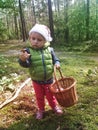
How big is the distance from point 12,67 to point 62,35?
23.1m

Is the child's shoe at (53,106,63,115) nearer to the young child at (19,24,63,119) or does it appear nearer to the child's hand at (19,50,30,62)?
the young child at (19,24,63,119)

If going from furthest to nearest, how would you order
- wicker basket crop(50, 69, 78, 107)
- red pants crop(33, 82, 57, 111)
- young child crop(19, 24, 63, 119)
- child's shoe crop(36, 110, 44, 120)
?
child's shoe crop(36, 110, 44, 120) < red pants crop(33, 82, 57, 111) < young child crop(19, 24, 63, 119) < wicker basket crop(50, 69, 78, 107)

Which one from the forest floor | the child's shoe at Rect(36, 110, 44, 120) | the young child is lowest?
the forest floor

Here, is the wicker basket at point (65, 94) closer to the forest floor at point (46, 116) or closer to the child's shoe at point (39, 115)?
the forest floor at point (46, 116)

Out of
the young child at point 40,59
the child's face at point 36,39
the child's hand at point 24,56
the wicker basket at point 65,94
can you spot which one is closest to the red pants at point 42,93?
the young child at point 40,59

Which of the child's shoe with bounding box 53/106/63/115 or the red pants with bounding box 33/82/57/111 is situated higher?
the red pants with bounding box 33/82/57/111

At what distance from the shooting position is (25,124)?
4.34 m

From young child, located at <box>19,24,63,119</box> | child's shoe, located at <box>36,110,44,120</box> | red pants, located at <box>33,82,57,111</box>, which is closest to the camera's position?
young child, located at <box>19,24,63,119</box>

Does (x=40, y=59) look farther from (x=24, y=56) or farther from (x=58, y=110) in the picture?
(x=58, y=110)

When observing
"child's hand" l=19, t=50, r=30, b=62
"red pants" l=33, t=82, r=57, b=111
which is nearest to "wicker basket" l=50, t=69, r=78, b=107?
"red pants" l=33, t=82, r=57, b=111

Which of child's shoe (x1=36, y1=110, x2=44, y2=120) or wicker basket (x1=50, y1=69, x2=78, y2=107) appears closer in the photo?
wicker basket (x1=50, y1=69, x2=78, y2=107)

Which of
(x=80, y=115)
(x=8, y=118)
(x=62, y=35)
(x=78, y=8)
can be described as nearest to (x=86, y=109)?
(x=80, y=115)

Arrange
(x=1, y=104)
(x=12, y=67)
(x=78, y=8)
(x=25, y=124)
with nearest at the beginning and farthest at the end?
(x=25, y=124)
(x=1, y=104)
(x=12, y=67)
(x=78, y=8)

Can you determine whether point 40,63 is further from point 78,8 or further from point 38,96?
point 78,8
